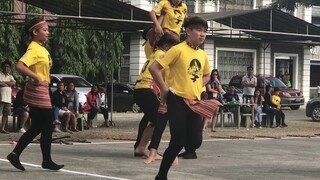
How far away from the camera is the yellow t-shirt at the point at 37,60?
30.5 feet

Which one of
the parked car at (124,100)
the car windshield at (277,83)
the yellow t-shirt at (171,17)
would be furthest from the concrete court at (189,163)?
Answer: the car windshield at (277,83)

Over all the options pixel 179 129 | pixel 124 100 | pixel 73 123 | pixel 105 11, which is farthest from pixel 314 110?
pixel 179 129

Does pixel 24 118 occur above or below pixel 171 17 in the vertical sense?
below

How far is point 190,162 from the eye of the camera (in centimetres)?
1104

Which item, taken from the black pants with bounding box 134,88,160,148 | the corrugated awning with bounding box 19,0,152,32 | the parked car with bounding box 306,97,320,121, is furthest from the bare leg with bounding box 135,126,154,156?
the parked car with bounding box 306,97,320,121

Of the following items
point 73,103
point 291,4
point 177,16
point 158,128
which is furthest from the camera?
point 291,4

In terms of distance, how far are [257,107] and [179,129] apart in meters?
14.5

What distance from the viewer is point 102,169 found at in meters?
9.88

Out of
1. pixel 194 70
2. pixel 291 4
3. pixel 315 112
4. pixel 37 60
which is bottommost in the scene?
pixel 315 112

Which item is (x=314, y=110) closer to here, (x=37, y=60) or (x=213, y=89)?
(x=213, y=89)

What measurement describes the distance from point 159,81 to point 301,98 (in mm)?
30909

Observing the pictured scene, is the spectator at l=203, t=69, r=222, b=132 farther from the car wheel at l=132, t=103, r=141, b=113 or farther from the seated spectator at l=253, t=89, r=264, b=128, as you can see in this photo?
the car wheel at l=132, t=103, r=141, b=113

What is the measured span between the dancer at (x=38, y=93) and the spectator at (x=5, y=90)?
7871 millimetres

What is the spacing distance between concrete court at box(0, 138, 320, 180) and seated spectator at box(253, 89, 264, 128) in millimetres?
7161
